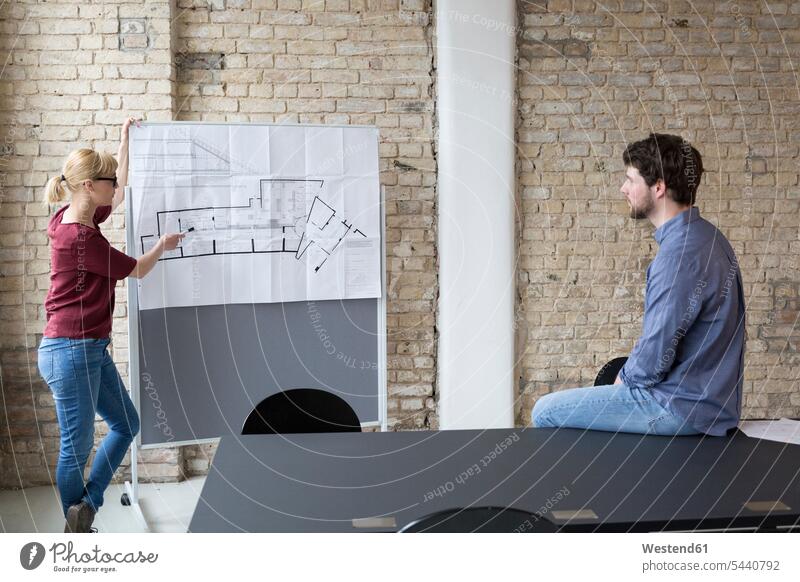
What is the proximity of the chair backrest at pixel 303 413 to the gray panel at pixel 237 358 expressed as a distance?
108 centimetres

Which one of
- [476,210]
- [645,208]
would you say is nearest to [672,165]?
[645,208]

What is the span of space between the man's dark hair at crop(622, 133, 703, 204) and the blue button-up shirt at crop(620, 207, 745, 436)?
192 mm

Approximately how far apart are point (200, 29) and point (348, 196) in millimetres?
1279

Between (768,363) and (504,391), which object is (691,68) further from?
(504,391)

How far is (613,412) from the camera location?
90.8 inches

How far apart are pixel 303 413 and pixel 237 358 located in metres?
1.16

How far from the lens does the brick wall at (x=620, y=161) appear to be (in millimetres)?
4336

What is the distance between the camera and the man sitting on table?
2293 mm

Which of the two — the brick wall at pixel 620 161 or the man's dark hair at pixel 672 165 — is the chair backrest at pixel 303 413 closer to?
the man's dark hair at pixel 672 165

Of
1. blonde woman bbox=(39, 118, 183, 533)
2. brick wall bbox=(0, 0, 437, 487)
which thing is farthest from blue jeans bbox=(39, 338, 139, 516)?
brick wall bbox=(0, 0, 437, 487)

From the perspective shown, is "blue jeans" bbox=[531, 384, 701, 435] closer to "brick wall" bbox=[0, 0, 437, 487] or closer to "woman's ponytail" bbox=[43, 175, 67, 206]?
"brick wall" bbox=[0, 0, 437, 487]

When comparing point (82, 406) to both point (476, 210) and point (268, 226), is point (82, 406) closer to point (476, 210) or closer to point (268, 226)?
point (268, 226)

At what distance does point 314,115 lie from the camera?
4.18 metres

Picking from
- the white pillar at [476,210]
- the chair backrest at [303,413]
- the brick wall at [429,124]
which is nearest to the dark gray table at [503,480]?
the chair backrest at [303,413]
